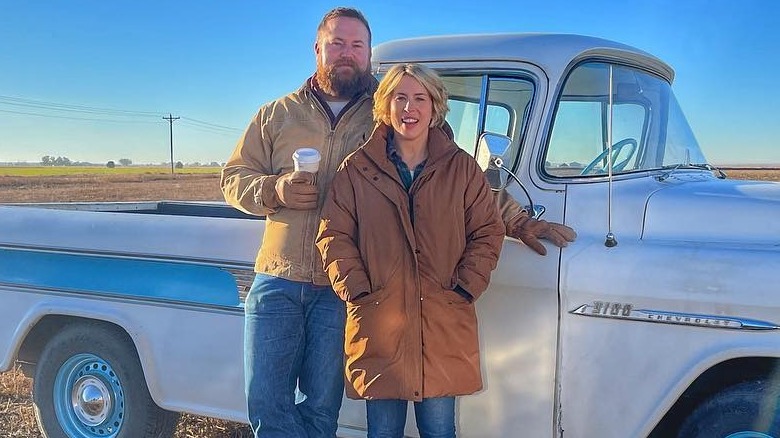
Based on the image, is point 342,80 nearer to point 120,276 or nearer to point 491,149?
point 491,149

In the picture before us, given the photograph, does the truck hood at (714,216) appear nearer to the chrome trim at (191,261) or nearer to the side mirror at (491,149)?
the side mirror at (491,149)

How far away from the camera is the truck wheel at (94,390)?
374 cm

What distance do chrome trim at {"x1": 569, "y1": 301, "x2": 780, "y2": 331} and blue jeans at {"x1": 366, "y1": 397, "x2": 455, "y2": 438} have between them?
24.7 inches

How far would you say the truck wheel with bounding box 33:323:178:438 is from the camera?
374 centimetres

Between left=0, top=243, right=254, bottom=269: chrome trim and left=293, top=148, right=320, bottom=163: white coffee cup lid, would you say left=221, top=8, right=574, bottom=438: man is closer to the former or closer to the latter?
left=293, top=148, right=320, bottom=163: white coffee cup lid

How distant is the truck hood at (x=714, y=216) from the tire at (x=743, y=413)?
57 centimetres

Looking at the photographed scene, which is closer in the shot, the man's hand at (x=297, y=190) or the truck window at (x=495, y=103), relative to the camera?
the man's hand at (x=297, y=190)

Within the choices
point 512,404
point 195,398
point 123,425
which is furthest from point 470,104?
point 123,425

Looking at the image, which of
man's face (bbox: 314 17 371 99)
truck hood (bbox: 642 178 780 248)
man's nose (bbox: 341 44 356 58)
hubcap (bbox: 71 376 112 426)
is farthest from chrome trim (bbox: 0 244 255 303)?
truck hood (bbox: 642 178 780 248)

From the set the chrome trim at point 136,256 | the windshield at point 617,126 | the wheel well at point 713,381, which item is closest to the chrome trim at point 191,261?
the chrome trim at point 136,256

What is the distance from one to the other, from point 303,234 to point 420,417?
2.78 ft

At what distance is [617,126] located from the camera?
339 cm

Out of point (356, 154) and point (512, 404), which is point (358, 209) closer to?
point (356, 154)

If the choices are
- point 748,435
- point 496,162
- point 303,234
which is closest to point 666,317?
point 748,435
